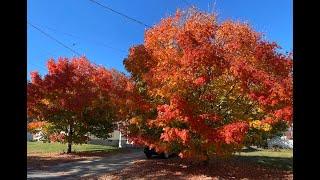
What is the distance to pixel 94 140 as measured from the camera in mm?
50344

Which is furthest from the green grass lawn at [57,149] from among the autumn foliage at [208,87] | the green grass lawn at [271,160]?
the autumn foliage at [208,87]

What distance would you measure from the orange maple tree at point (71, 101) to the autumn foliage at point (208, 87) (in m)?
7.56

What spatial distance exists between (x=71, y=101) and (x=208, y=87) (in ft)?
43.2

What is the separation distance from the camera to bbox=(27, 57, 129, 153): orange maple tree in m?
27.5

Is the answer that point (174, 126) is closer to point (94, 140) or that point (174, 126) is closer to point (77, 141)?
point (77, 141)

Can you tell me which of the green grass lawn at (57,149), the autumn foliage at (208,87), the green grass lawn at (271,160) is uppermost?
the autumn foliage at (208,87)

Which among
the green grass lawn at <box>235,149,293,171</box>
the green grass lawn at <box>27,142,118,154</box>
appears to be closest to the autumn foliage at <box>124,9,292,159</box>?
the green grass lawn at <box>235,149,293,171</box>

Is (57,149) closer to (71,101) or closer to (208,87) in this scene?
(71,101)

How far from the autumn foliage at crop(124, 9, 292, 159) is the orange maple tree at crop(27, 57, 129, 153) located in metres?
7.56

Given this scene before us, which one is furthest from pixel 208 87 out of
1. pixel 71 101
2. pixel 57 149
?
pixel 57 149

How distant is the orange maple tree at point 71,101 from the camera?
27453mm

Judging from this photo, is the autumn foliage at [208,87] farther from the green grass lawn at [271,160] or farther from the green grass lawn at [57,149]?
the green grass lawn at [57,149]

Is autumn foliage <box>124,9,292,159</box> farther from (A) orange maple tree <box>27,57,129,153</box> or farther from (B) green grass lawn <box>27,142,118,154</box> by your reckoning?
(B) green grass lawn <box>27,142,118,154</box>

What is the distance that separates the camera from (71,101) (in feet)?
91.5
